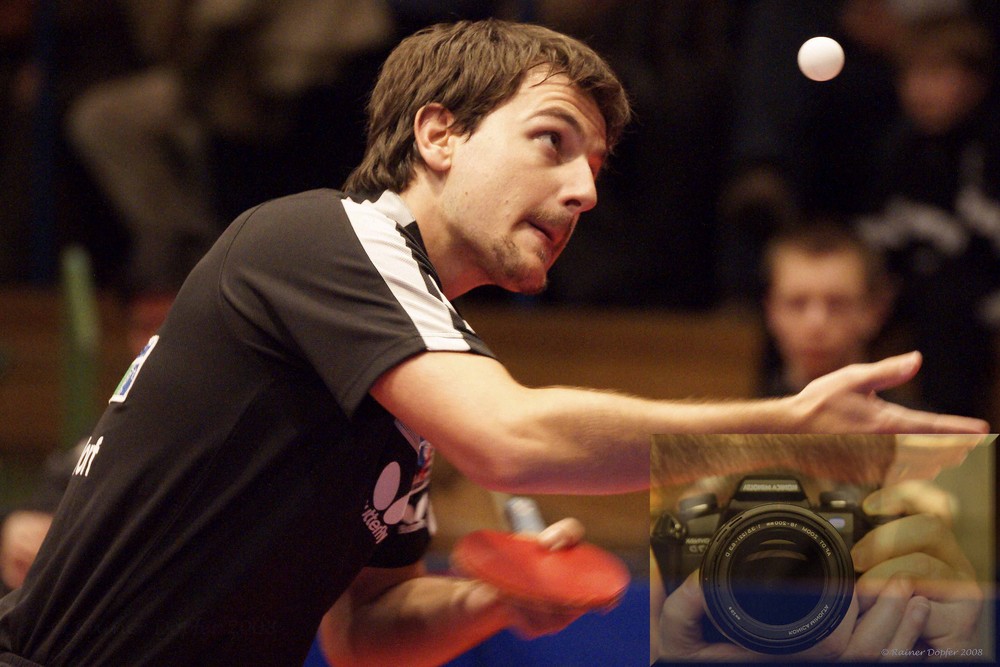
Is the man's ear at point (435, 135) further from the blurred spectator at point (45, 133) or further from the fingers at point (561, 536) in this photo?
the blurred spectator at point (45, 133)

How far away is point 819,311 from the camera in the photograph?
2189mm

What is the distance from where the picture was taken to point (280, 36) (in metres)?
3.22

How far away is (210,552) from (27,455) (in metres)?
2.46

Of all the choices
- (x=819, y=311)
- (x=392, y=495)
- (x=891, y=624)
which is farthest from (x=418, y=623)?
(x=819, y=311)

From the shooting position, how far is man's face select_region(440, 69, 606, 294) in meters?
1.11

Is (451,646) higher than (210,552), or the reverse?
(210,552)

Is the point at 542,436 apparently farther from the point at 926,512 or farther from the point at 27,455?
the point at 27,455

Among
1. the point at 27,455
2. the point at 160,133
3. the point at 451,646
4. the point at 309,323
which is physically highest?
the point at 309,323

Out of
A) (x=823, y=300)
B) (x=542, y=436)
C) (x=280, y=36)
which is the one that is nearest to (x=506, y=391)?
(x=542, y=436)

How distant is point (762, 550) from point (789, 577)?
1.1 inches

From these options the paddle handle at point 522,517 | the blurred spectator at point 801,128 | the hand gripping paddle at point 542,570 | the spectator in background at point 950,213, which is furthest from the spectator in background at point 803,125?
the hand gripping paddle at point 542,570

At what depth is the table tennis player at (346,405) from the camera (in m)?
0.93

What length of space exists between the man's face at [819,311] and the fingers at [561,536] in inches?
42.9

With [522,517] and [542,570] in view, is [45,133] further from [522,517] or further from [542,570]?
[542,570]
